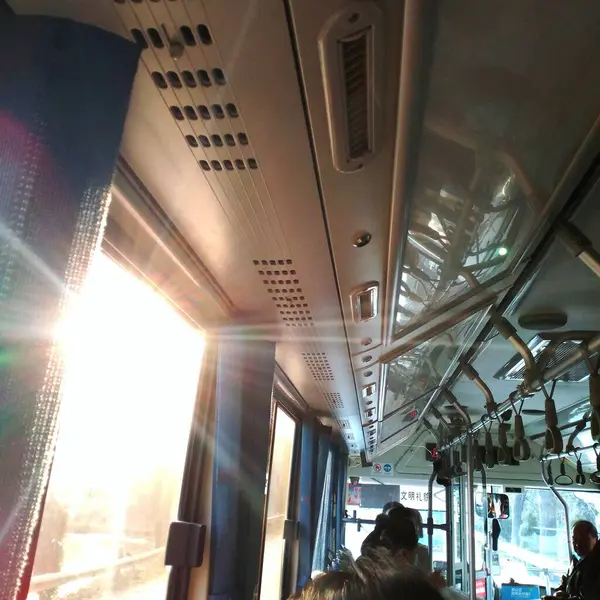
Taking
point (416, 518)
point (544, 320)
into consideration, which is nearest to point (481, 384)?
point (544, 320)

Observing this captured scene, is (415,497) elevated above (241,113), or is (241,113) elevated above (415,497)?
(241,113)

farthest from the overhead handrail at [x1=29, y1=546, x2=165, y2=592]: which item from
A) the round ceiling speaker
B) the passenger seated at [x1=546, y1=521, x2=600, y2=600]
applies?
the passenger seated at [x1=546, y1=521, x2=600, y2=600]

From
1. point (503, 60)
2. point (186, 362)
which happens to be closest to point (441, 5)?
point (503, 60)

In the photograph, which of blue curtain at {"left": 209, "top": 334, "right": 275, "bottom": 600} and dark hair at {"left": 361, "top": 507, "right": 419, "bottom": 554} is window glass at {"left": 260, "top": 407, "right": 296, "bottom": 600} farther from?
blue curtain at {"left": 209, "top": 334, "right": 275, "bottom": 600}

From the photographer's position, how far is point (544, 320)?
2520 mm

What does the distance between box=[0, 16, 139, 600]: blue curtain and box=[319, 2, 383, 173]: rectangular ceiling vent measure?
290mm

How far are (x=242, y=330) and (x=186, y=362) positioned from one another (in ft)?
0.88

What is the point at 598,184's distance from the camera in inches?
52.2

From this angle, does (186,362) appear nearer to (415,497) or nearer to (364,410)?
(364,410)

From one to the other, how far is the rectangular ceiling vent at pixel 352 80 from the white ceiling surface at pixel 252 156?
0.06 ft

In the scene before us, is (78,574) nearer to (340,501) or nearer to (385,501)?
(340,501)

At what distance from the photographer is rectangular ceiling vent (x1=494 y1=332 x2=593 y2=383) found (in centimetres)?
219

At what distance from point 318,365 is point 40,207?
200cm

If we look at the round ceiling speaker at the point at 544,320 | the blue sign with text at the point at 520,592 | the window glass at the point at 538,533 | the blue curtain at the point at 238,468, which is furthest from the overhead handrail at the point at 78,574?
the window glass at the point at 538,533
